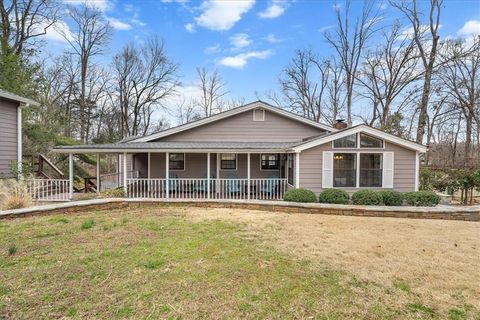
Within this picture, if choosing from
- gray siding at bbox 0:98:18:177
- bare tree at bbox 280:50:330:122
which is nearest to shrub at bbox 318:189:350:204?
gray siding at bbox 0:98:18:177

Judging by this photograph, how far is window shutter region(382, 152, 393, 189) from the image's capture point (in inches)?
440

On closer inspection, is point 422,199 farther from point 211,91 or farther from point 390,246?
point 211,91

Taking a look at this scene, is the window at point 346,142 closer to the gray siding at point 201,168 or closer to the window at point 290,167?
the window at point 290,167

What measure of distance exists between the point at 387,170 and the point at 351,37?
18.4m

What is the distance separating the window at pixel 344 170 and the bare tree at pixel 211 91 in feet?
76.9

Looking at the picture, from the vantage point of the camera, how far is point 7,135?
418 inches

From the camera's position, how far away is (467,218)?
8.50 m

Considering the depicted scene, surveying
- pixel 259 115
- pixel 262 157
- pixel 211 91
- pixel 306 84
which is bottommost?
pixel 262 157

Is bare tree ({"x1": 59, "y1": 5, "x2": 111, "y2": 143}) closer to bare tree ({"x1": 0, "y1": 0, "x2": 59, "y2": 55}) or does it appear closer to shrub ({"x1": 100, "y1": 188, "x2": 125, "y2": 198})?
bare tree ({"x1": 0, "y1": 0, "x2": 59, "y2": 55})

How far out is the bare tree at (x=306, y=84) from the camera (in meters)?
29.5

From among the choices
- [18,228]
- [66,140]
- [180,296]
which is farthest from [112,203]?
[66,140]

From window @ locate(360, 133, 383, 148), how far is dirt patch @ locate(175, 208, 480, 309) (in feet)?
12.6

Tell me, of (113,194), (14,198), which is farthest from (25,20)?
(14,198)

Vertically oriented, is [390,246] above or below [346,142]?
below
